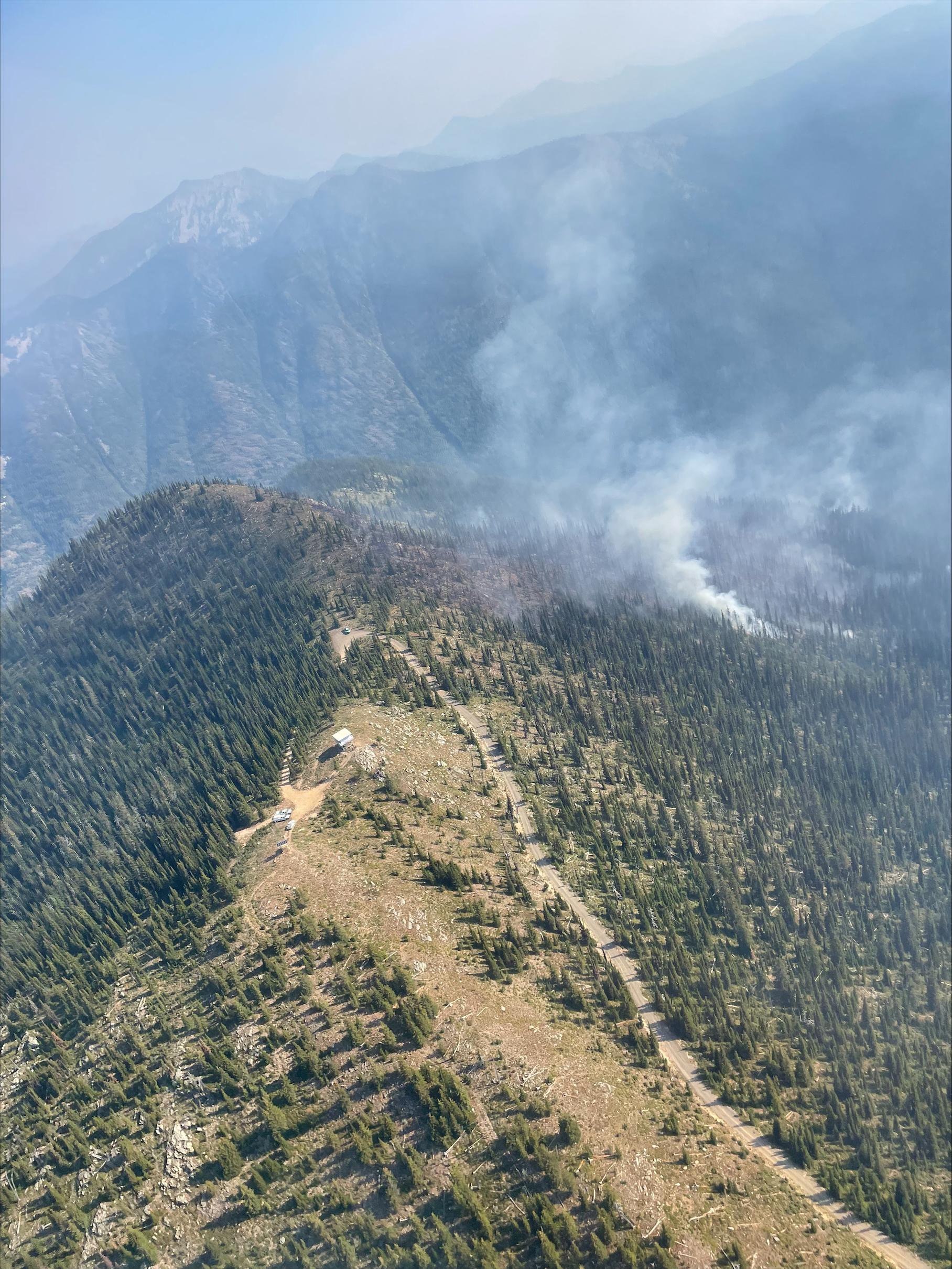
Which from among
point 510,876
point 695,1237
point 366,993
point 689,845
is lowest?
point 689,845

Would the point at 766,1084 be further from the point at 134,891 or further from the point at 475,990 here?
the point at 134,891

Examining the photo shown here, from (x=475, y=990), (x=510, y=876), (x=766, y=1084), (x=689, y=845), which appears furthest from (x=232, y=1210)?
(x=689, y=845)

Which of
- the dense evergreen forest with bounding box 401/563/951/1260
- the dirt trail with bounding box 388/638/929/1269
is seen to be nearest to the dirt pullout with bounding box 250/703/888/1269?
the dirt trail with bounding box 388/638/929/1269

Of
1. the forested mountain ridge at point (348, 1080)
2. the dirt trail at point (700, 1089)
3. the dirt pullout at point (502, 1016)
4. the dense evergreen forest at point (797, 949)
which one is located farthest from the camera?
the dense evergreen forest at point (797, 949)

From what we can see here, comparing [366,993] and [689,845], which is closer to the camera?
[366,993]

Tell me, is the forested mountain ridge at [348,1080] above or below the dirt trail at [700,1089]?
above

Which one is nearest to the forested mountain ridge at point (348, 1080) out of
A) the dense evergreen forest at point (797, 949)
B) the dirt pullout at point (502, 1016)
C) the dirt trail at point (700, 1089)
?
the dirt pullout at point (502, 1016)

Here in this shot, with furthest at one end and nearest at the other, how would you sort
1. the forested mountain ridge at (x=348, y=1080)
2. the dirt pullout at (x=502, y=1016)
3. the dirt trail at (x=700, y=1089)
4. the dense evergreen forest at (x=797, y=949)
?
the dense evergreen forest at (x=797, y=949), the dirt trail at (x=700, y=1089), the dirt pullout at (x=502, y=1016), the forested mountain ridge at (x=348, y=1080)

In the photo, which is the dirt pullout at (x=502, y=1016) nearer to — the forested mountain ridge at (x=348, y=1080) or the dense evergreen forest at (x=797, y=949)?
the forested mountain ridge at (x=348, y=1080)

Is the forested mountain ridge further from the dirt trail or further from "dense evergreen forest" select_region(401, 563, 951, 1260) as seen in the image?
"dense evergreen forest" select_region(401, 563, 951, 1260)
